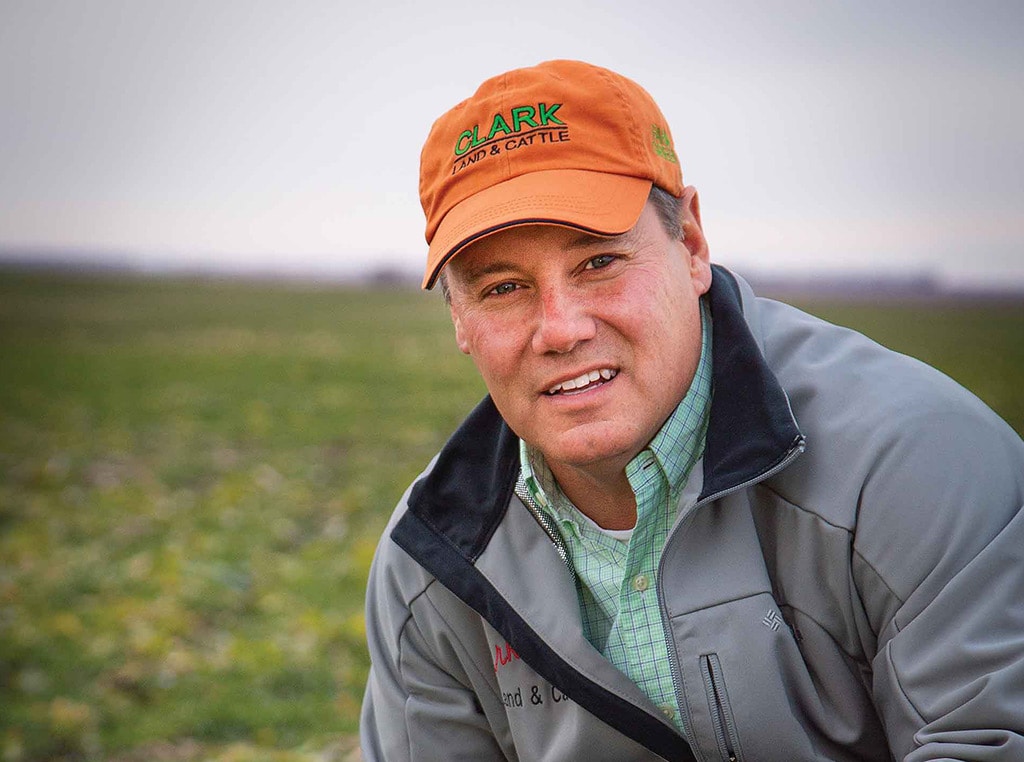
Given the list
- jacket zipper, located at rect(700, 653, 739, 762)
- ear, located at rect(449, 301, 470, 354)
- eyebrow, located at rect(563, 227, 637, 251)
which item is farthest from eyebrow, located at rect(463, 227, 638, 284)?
jacket zipper, located at rect(700, 653, 739, 762)

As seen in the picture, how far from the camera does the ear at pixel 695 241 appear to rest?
2326 mm

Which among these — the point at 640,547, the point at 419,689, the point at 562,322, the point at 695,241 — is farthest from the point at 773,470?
the point at 419,689

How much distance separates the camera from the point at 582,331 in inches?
82.0

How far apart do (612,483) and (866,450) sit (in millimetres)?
574

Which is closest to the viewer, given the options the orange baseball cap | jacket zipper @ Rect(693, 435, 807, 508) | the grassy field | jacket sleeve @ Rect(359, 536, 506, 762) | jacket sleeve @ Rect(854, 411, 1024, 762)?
jacket sleeve @ Rect(854, 411, 1024, 762)

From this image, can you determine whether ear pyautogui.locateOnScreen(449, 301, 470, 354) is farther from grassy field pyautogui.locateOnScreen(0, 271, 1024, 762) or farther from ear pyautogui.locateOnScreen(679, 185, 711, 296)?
grassy field pyautogui.locateOnScreen(0, 271, 1024, 762)

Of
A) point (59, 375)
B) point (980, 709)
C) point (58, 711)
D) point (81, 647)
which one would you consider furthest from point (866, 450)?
point (59, 375)

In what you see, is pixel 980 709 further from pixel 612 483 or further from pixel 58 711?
pixel 58 711

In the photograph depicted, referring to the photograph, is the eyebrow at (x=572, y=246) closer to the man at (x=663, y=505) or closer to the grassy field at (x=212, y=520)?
the man at (x=663, y=505)

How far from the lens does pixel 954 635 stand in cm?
181

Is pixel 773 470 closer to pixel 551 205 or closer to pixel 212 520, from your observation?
pixel 551 205

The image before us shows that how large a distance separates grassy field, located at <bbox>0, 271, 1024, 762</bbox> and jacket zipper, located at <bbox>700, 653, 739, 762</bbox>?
2407mm

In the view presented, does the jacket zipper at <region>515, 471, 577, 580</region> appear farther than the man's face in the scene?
Yes

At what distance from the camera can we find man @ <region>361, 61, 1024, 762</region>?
1.88 meters
